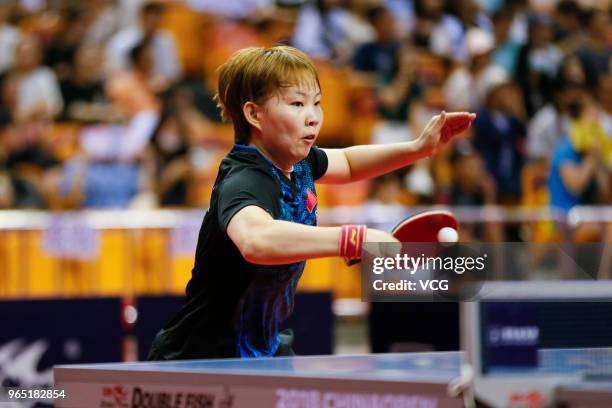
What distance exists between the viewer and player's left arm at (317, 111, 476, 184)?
4.20 meters

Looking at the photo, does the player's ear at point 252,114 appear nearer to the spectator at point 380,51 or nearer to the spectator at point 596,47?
the spectator at point 380,51

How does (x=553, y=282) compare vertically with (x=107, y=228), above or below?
below

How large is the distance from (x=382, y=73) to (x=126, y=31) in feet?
8.85

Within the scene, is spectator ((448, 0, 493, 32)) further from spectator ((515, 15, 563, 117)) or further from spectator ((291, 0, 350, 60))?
spectator ((291, 0, 350, 60))

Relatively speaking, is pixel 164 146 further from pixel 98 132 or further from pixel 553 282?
pixel 553 282

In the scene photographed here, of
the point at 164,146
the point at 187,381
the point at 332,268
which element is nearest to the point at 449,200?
the point at 332,268

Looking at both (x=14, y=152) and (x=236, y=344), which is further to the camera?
(x=14, y=152)

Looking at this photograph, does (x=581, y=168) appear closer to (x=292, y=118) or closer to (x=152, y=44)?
(x=152, y=44)

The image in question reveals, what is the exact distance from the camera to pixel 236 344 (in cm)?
387

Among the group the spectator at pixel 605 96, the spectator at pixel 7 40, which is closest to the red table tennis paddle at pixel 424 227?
the spectator at pixel 7 40

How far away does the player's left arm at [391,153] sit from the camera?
13.8ft

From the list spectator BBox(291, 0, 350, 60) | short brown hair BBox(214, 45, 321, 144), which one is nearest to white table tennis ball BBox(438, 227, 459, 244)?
short brown hair BBox(214, 45, 321, 144)

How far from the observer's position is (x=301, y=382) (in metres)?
2.90

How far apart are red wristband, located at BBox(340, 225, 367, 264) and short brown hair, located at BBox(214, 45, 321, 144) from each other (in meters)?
0.78
